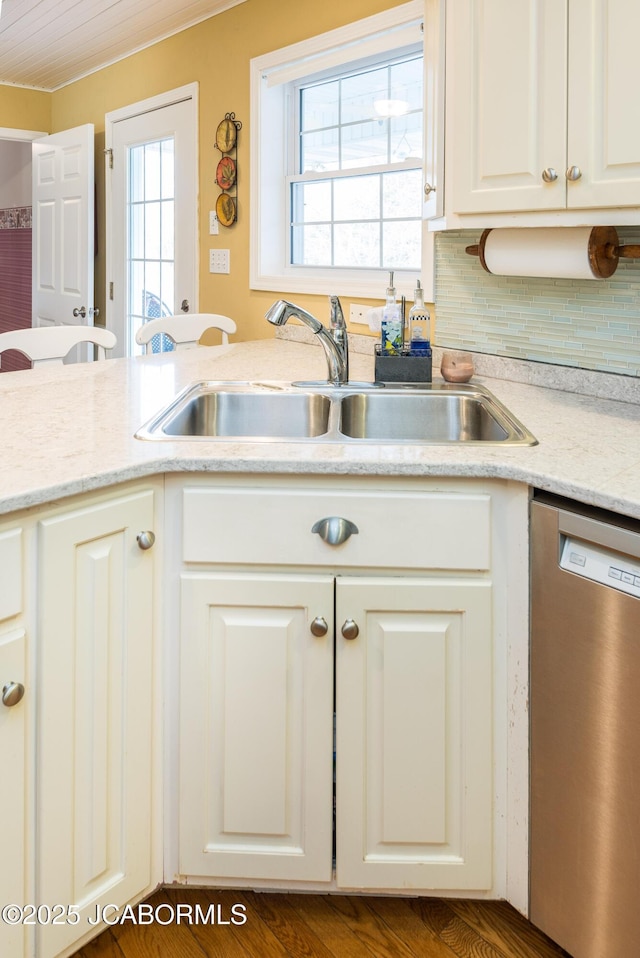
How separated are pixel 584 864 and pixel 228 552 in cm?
76

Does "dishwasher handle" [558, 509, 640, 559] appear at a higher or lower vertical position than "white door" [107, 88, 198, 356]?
lower

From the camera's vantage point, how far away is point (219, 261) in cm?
367

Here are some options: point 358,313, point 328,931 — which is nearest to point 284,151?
point 358,313

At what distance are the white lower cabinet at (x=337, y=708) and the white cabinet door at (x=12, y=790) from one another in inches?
12.3

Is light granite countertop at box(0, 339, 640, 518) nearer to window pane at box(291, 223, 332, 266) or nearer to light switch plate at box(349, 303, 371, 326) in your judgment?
light switch plate at box(349, 303, 371, 326)

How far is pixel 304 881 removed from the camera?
1465mm

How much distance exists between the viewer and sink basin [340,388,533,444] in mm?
1934

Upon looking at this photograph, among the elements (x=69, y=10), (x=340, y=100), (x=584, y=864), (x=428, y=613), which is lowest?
(x=584, y=864)

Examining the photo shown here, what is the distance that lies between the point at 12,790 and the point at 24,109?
486 cm

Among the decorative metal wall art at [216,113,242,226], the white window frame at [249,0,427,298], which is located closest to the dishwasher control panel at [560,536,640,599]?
the white window frame at [249,0,427,298]

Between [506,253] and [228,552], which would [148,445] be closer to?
[228,552]

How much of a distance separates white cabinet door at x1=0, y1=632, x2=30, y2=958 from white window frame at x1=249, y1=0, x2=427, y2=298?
186 centimetres

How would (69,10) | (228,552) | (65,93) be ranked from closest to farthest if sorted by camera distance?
1. (228,552)
2. (69,10)
3. (65,93)

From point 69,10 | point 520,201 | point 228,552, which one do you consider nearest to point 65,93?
point 69,10
